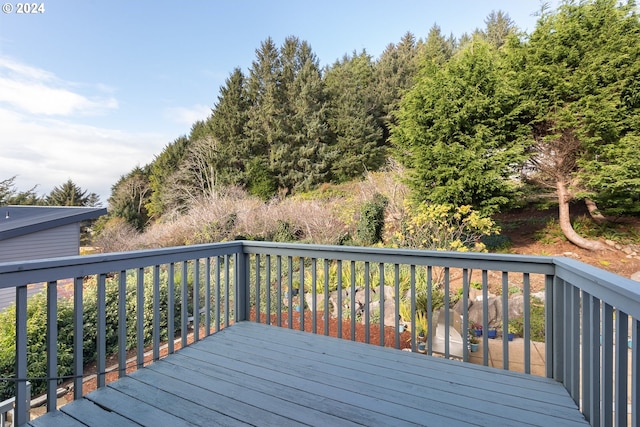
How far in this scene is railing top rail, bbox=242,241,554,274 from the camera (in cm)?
200

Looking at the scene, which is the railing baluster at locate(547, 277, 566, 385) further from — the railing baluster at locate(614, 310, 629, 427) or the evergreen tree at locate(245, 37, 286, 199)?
the evergreen tree at locate(245, 37, 286, 199)

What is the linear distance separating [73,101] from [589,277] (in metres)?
14.0

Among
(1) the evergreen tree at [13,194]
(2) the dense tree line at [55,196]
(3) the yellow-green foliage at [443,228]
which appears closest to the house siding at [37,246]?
(3) the yellow-green foliage at [443,228]

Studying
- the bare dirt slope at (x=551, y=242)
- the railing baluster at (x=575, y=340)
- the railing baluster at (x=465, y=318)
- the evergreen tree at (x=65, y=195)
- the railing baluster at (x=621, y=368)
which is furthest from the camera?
the evergreen tree at (x=65, y=195)

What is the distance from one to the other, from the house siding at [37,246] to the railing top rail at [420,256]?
695 cm

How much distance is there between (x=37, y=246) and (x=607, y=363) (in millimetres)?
10055

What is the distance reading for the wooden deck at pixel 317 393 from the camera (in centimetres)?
153

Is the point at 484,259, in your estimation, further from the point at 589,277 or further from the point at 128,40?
the point at 128,40

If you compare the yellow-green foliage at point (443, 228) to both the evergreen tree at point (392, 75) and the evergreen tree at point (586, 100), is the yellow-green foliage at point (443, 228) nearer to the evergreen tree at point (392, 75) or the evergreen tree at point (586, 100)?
the evergreen tree at point (586, 100)

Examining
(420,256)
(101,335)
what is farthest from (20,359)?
(420,256)

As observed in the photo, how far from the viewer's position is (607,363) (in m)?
1.26

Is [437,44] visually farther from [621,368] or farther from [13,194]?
[13,194]

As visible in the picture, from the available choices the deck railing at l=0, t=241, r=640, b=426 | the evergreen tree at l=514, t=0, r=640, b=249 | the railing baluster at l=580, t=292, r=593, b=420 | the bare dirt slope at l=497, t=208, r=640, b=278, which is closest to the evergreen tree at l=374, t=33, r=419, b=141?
the bare dirt slope at l=497, t=208, r=640, b=278

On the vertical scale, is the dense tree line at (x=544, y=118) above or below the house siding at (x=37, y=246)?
above
